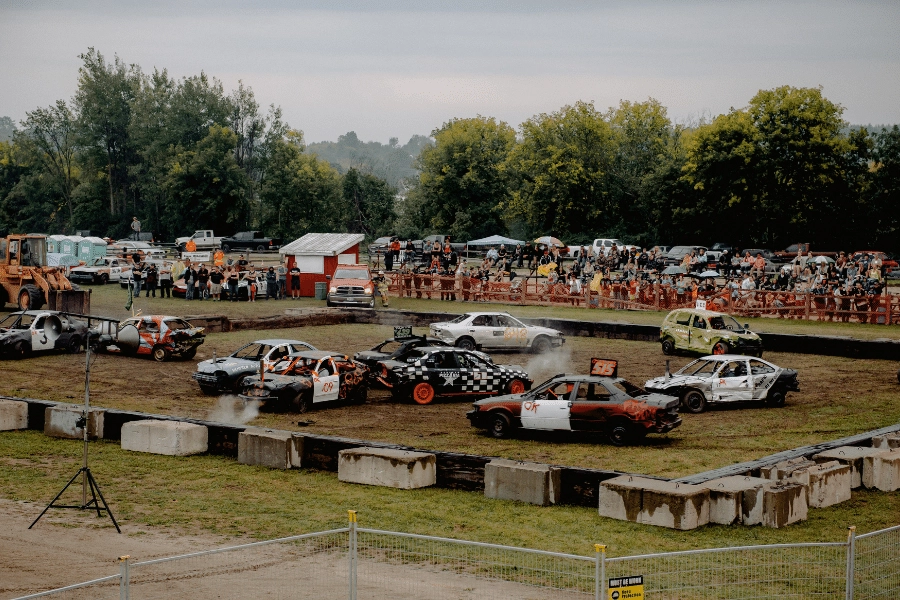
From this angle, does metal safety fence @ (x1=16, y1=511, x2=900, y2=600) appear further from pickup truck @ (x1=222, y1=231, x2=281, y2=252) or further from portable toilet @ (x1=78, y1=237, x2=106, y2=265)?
pickup truck @ (x1=222, y1=231, x2=281, y2=252)

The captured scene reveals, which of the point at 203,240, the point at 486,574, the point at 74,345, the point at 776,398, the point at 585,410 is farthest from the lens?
the point at 203,240

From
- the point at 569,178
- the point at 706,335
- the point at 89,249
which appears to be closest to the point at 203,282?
the point at 89,249

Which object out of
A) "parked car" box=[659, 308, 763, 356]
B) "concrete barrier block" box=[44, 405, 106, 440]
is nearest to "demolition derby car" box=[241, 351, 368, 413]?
"concrete barrier block" box=[44, 405, 106, 440]

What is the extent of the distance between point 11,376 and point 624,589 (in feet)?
76.3

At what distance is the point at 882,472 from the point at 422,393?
421 inches

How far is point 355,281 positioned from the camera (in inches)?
1741

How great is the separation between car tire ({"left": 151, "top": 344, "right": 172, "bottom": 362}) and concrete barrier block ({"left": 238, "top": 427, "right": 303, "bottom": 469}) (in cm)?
1262

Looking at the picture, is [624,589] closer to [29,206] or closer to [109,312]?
[109,312]

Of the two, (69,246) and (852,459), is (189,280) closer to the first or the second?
(69,246)

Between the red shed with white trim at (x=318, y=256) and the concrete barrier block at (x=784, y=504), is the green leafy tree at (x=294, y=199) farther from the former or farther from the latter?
the concrete barrier block at (x=784, y=504)

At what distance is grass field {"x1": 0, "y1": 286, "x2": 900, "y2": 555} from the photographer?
14203 mm

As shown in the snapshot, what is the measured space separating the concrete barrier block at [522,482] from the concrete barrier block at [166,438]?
599cm

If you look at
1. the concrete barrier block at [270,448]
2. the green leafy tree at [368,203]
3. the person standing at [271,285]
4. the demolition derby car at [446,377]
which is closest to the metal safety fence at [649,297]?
the person standing at [271,285]

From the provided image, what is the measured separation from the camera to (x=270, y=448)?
712 inches
